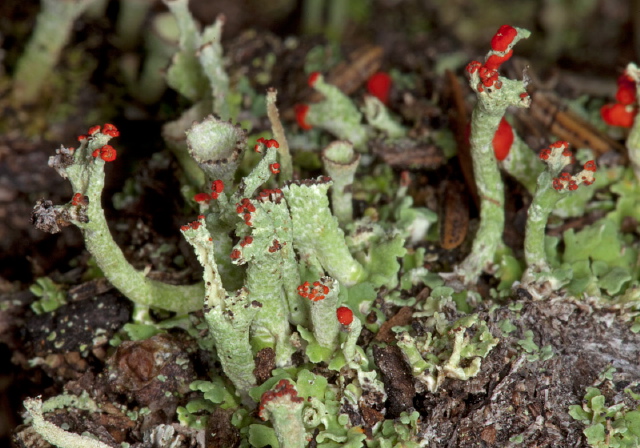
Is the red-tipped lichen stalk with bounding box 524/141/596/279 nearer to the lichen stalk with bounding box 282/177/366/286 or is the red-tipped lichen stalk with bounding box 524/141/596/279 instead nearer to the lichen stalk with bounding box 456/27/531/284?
the lichen stalk with bounding box 456/27/531/284

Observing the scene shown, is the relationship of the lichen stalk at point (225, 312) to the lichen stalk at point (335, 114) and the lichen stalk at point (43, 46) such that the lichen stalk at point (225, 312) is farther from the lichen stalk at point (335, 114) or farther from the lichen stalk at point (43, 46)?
the lichen stalk at point (43, 46)

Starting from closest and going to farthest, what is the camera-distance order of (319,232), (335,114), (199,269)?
(319,232) < (199,269) < (335,114)

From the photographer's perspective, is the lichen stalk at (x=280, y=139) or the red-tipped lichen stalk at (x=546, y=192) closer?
the red-tipped lichen stalk at (x=546, y=192)

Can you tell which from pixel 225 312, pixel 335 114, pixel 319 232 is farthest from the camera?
pixel 335 114

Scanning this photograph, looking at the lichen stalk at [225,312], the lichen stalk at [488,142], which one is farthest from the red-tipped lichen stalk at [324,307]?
the lichen stalk at [488,142]

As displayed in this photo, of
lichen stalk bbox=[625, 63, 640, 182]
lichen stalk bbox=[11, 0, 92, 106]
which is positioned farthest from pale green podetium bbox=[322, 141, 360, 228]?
lichen stalk bbox=[11, 0, 92, 106]

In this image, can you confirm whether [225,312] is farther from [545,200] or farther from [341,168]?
[545,200]

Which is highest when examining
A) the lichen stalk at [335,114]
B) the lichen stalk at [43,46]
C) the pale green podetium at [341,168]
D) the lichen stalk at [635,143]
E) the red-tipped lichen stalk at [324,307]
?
the lichen stalk at [43,46]

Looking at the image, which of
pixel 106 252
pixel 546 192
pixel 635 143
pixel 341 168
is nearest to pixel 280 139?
pixel 341 168

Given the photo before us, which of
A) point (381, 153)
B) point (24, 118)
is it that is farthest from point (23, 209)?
point (381, 153)
